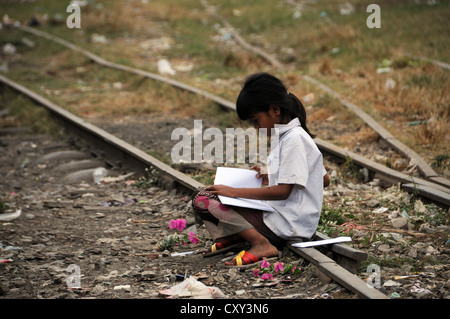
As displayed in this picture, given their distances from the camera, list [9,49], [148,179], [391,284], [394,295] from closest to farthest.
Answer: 1. [394,295]
2. [391,284]
3. [148,179]
4. [9,49]

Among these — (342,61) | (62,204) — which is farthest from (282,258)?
(342,61)

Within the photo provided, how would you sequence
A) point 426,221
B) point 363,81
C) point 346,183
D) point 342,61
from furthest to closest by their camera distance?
point 342,61, point 363,81, point 346,183, point 426,221

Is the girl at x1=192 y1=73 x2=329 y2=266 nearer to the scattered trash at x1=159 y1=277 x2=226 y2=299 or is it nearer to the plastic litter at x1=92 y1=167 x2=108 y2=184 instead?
the scattered trash at x1=159 y1=277 x2=226 y2=299

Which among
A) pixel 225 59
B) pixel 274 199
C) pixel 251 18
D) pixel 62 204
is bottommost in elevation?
pixel 62 204

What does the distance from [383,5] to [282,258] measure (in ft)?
46.8

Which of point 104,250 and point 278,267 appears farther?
point 104,250

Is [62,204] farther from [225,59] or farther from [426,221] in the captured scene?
[225,59]

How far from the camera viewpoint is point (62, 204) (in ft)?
19.3

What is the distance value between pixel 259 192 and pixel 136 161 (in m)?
3.13

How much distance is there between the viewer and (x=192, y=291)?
11.5 ft

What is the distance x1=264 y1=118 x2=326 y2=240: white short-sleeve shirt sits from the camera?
361 cm
